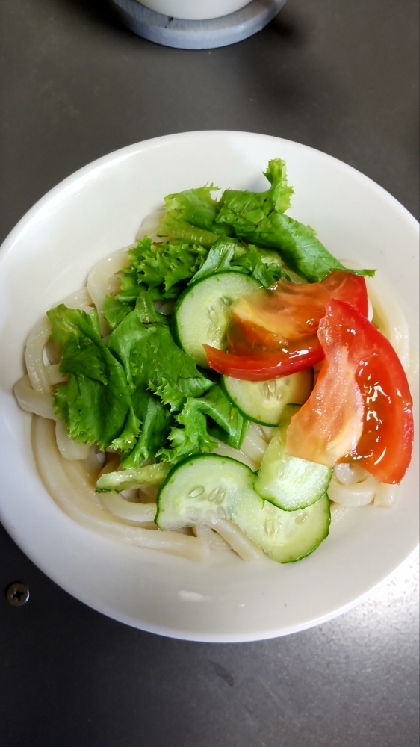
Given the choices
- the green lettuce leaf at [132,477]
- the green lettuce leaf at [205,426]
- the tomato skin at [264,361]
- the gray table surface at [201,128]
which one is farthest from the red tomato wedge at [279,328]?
the gray table surface at [201,128]

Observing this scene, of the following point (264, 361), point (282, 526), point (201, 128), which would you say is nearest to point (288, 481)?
point (282, 526)

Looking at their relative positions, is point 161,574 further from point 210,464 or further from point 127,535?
point 210,464

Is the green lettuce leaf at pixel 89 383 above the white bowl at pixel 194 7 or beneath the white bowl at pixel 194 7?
beneath

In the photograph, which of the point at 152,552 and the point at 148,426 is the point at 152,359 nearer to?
the point at 148,426

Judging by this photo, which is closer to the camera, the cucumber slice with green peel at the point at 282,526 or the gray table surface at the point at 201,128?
the cucumber slice with green peel at the point at 282,526

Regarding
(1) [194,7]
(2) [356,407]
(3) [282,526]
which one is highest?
(1) [194,7]

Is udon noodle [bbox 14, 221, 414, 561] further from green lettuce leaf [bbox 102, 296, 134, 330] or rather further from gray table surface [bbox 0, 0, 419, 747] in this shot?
gray table surface [bbox 0, 0, 419, 747]

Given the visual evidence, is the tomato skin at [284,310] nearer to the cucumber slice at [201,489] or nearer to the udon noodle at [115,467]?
the udon noodle at [115,467]
